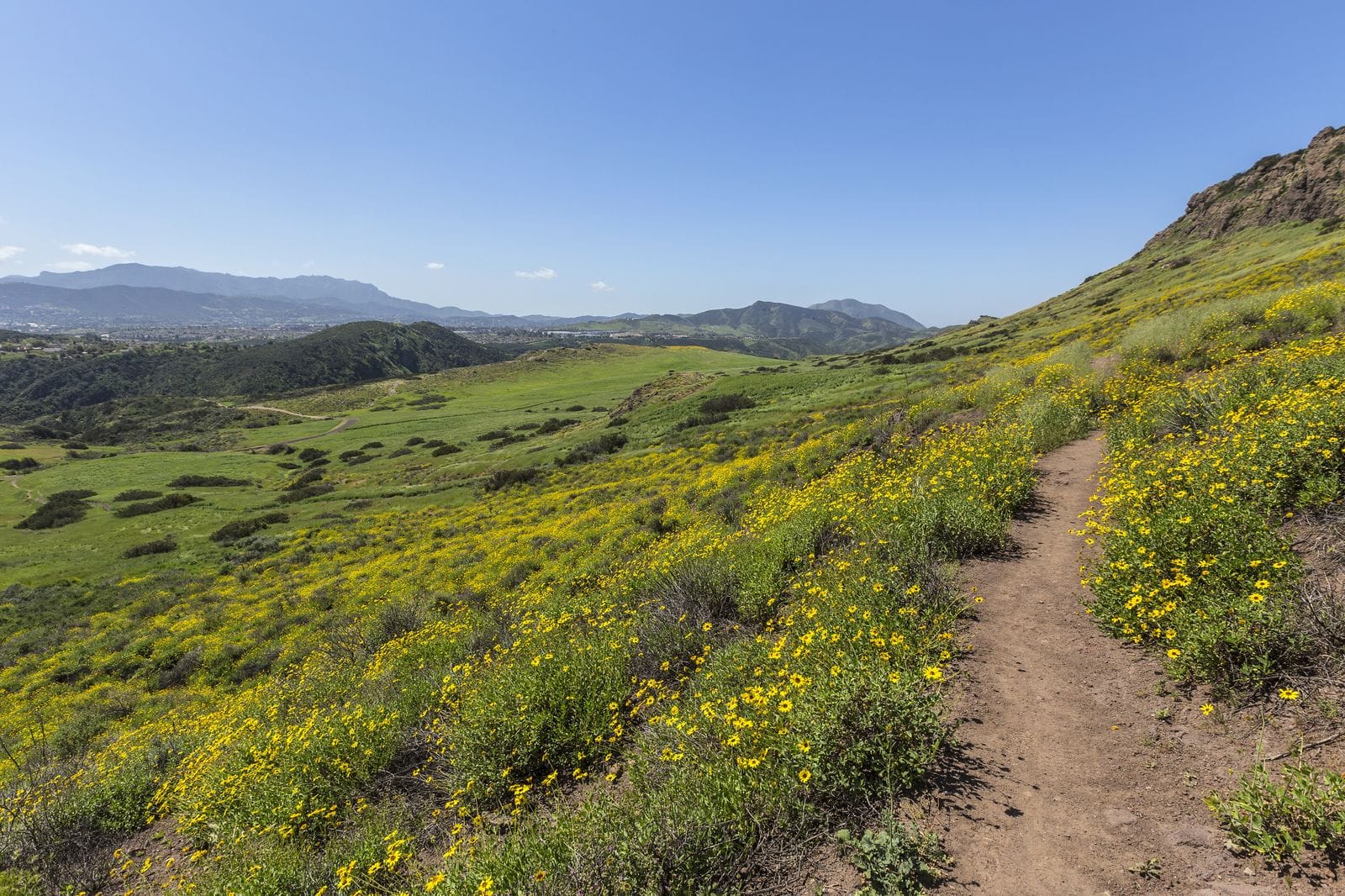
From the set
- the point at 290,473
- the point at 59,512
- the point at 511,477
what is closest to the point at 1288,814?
the point at 511,477

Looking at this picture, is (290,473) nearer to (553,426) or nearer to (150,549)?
(150,549)

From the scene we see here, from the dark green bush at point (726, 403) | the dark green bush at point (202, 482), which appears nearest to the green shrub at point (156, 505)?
the dark green bush at point (202, 482)

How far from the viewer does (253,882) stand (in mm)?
4922

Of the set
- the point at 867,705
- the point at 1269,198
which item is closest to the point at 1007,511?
→ the point at 867,705

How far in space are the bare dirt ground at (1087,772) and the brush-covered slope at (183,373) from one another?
18057cm

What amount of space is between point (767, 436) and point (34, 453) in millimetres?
108413

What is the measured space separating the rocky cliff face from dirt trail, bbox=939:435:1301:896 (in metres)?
96.2

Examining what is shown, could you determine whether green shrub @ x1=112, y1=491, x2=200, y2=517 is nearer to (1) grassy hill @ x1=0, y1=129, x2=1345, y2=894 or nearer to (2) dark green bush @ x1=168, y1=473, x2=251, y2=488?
(2) dark green bush @ x1=168, y1=473, x2=251, y2=488

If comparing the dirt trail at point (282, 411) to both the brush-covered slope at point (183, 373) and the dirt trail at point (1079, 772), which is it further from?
the dirt trail at point (1079, 772)

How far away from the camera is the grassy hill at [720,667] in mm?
4234

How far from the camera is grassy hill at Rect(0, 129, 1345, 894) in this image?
167 inches

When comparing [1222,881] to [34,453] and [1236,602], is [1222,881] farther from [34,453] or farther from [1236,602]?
[34,453]

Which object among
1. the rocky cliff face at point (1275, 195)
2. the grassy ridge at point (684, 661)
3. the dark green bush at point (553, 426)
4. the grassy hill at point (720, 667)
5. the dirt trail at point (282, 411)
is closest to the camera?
the grassy hill at point (720, 667)

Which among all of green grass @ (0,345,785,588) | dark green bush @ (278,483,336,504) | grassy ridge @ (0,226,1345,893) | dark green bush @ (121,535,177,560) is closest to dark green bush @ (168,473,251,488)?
green grass @ (0,345,785,588)
